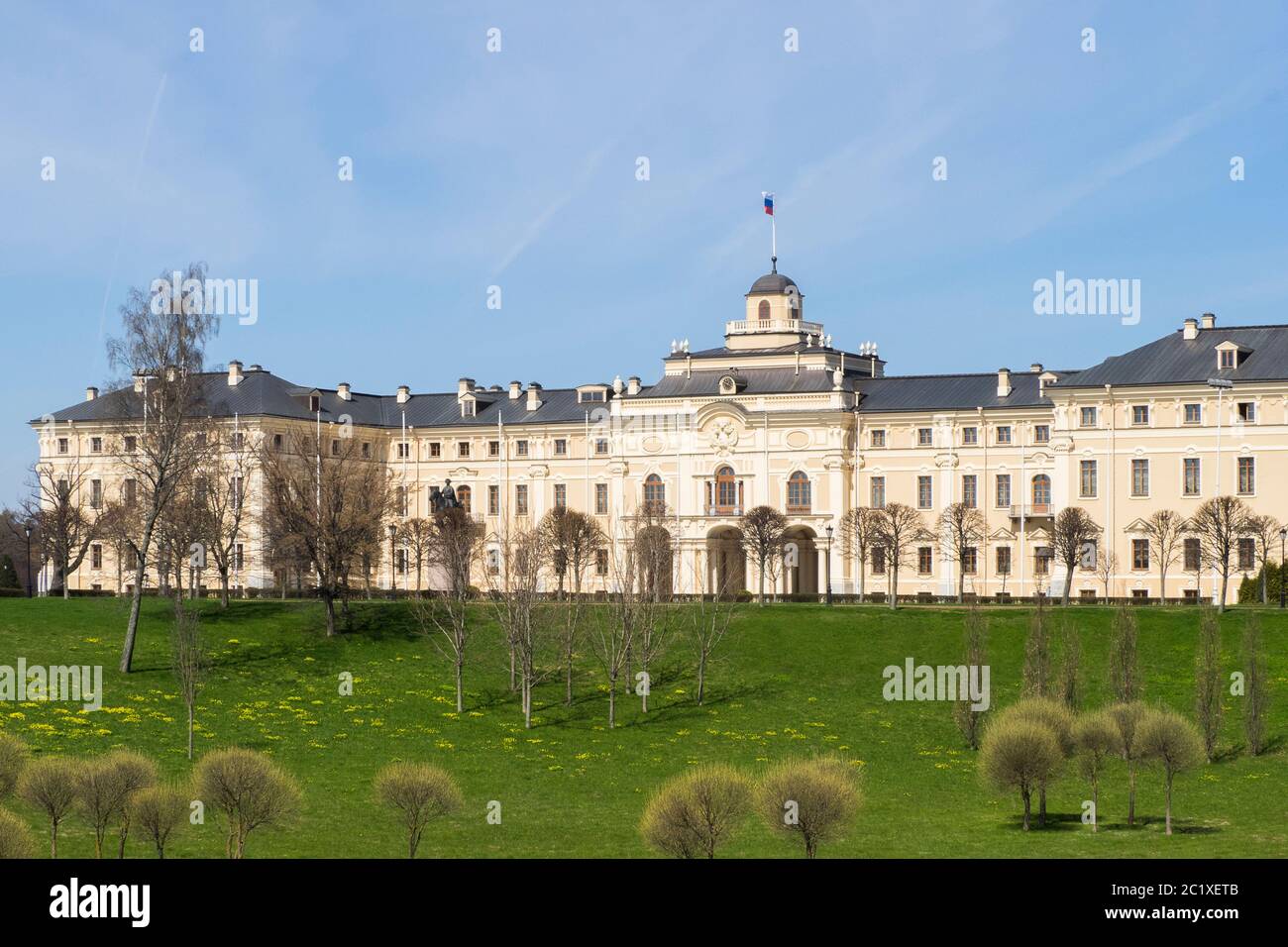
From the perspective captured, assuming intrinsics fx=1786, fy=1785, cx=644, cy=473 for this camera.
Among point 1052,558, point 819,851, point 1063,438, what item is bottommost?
point 819,851

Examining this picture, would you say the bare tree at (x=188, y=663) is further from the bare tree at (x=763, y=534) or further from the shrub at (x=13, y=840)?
the bare tree at (x=763, y=534)

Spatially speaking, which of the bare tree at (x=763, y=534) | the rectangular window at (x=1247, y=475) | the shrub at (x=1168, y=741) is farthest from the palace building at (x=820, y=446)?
the shrub at (x=1168, y=741)

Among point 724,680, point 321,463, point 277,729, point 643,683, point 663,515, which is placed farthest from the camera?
point 663,515

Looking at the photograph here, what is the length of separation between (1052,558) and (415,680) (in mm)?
34779

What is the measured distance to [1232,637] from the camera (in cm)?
6053

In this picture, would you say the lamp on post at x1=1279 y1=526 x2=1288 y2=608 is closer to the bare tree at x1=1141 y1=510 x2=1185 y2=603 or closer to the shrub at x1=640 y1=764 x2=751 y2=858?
the bare tree at x1=1141 y1=510 x2=1185 y2=603

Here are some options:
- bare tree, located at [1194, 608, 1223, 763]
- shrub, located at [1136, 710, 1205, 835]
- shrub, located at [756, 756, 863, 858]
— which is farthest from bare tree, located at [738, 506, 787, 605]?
shrub, located at [756, 756, 863, 858]

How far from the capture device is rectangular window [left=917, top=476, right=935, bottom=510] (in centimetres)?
9081

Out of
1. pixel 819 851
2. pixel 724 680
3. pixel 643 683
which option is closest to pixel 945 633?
pixel 724 680

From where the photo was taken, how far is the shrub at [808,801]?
2881cm

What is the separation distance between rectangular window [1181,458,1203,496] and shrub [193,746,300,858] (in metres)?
59.2

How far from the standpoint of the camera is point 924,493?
9112cm

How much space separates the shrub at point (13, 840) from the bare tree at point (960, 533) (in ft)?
211

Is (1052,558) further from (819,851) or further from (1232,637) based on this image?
(819,851)
